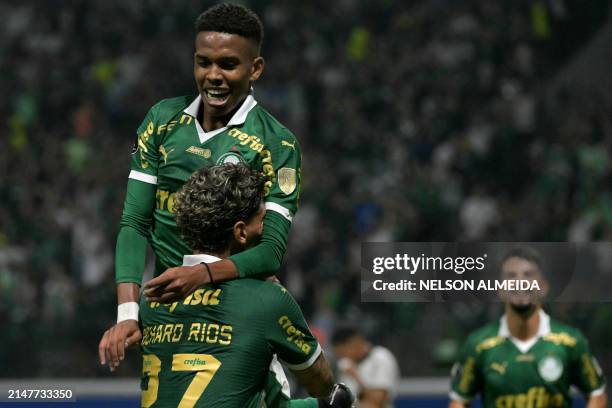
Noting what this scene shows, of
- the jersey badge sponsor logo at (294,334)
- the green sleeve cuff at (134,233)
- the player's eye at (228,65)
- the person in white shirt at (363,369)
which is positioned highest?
the player's eye at (228,65)

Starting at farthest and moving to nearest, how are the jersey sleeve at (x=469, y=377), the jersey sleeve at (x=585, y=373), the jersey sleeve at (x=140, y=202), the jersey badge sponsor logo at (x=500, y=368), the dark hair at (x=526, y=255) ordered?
the jersey sleeve at (x=469, y=377) < the jersey badge sponsor logo at (x=500, y=368) < the jersey sleeve at (x=585, y=373) < the dark hair at (x=526, y=255) < the jersey sleeve at (x=140, y=202)

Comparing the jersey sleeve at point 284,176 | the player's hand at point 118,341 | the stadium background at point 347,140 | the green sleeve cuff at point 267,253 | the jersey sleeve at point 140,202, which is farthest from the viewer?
the stadium background at point 347,140

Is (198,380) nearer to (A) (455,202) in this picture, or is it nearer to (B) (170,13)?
(A) (455,202)

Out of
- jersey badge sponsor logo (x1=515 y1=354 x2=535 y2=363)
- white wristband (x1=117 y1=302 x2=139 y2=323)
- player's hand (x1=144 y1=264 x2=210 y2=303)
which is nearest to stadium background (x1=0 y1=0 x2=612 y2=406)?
jersey badge sponsor logo (x1=515 y1=354 x2=535 y2=363)

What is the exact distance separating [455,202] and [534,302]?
25.2 ft

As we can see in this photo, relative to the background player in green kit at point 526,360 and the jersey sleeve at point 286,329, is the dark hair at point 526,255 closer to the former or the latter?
the background player in green kit at point 526,360

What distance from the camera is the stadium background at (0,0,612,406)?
1252 centimetres

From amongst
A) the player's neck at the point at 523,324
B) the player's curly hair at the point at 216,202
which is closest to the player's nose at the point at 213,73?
the player's curly hair at the point at 216,202

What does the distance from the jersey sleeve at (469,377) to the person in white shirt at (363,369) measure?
2.67m

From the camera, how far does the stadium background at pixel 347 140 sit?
41.1ft

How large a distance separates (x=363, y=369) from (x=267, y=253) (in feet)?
19.1

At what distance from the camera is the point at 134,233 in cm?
500

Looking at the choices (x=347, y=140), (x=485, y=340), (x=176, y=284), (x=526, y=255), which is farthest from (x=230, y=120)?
(x=347, y=140)

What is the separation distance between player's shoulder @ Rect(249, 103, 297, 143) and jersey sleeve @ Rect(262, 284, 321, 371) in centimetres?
98
